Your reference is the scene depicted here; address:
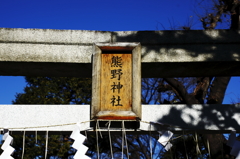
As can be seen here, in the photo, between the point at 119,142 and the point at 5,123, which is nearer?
the point at 5,123

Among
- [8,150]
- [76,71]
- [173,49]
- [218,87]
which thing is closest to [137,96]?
[173,49]

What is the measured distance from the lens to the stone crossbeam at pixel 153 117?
4.39 metres

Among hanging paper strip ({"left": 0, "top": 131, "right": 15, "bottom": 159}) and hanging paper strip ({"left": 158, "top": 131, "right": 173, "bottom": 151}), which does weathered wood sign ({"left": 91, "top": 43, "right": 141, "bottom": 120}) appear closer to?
hanging paper strip ({"left": 158, "top": 131, "right": 173, "bottom": 151})

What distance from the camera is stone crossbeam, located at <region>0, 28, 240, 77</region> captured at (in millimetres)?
4215

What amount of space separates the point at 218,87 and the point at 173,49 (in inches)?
201

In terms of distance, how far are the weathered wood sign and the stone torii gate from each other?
0.17 m

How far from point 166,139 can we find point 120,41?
1648mm

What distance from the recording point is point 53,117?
444cm

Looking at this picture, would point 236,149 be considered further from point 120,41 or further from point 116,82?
point 120,41

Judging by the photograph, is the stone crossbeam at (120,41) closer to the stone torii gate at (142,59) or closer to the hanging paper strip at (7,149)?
the stone torii gate at (142,59)

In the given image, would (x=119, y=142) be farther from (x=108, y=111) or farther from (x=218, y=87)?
(x=108, y=111)

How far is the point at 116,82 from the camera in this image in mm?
4105

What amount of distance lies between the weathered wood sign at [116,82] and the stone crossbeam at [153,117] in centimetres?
49

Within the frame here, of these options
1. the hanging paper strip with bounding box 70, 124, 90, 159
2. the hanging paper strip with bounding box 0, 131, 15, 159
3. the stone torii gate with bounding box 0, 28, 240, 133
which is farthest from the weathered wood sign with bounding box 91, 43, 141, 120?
the hanging paper strip with bounding box 0, 131, 15, 159
